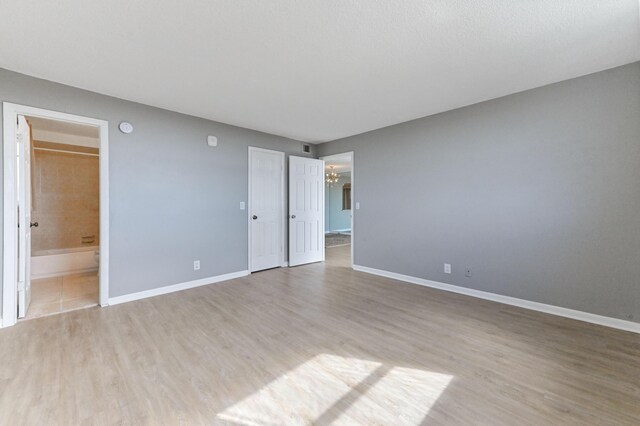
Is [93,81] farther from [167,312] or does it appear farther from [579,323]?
[579,323]

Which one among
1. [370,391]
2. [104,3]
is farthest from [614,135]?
[104,3]

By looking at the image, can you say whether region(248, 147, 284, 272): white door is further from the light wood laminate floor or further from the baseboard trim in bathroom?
the baseboard trim in bathroom

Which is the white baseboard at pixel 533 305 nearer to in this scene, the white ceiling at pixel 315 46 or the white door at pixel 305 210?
the white door at pixel 305 210

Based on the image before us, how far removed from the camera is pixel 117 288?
10.4ft

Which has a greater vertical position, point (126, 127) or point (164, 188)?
point (126, 127)

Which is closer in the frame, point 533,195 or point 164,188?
point 533,195

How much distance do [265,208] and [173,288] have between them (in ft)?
6.21

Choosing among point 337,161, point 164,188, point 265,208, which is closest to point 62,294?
point 164,188

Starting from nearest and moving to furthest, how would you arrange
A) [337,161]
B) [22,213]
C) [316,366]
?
[316,366]
[22,213]
[337,161]

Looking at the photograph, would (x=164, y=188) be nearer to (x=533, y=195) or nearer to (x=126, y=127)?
(x=126, y=127)

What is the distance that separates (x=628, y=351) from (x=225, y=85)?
436 cm

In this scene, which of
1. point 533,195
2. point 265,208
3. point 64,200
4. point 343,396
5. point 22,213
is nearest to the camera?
point 343,396

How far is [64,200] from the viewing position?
201 inches

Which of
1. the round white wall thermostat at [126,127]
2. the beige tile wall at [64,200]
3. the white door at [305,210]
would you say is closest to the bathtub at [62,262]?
the beige tile wall at [64,200]
